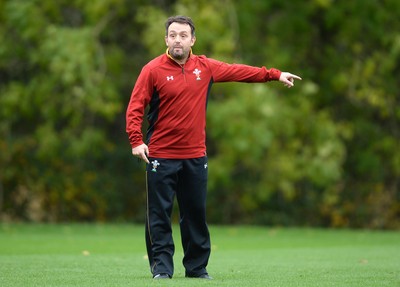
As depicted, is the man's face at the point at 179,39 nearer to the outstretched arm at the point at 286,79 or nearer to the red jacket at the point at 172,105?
the red jacket at the point at 172,105

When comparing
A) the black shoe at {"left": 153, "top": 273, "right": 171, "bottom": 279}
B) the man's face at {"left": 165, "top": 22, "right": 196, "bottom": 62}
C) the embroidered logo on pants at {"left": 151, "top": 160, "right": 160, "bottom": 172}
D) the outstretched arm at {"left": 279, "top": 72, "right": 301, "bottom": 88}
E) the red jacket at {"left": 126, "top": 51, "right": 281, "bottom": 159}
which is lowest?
the black shoe at {"left": 153, "top": 273, "right": 171, "bottom": 279}

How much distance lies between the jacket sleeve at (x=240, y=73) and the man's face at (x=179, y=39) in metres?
0.39

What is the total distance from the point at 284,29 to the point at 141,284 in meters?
15.2

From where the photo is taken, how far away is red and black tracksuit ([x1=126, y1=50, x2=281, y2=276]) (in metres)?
8.66

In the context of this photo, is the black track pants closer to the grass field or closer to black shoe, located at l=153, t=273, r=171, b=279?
black shoe, located at l=153, t=273, r=171, b=279

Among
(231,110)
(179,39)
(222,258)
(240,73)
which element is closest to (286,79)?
(240,73)

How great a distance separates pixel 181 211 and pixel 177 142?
694 mm

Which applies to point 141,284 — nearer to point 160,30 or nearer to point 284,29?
point 160,30

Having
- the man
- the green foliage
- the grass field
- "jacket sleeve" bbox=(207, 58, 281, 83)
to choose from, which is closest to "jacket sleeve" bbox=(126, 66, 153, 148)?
the man

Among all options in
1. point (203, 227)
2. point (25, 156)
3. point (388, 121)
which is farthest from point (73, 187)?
point (203, 227)

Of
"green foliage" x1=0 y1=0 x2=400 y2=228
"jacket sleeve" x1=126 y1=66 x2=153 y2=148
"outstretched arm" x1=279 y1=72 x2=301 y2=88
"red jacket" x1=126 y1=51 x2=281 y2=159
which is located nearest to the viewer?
"jacket sleeve" x1=126 y1=66 x2=153 y2=148

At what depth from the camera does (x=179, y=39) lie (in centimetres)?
862

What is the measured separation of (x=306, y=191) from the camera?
23531 millimetres

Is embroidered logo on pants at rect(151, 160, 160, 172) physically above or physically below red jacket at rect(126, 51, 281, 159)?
below
